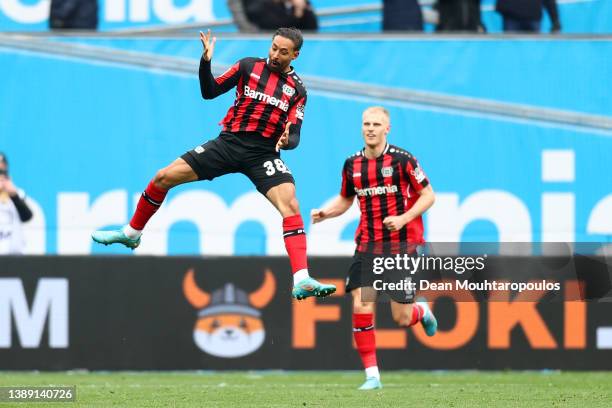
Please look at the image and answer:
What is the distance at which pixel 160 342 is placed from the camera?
12.3 meters

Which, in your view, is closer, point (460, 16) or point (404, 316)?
point (404, 316)

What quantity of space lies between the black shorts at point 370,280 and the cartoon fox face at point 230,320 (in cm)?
211

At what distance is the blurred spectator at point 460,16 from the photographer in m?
13.9

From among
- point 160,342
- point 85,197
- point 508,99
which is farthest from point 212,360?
point 508,99

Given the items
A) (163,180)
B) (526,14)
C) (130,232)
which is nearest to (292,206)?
(163,180)

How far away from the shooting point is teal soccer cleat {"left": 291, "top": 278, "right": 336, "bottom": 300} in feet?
28.6

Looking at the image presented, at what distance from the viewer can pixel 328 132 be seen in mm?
13633

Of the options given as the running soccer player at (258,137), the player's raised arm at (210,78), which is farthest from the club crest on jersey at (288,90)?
the player's raised arm at (210,78)

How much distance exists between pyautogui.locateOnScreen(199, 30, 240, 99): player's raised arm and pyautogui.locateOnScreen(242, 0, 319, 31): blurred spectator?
4642 millimetres

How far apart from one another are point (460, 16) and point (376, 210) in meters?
4.19

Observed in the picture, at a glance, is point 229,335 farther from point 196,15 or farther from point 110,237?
point 196,15

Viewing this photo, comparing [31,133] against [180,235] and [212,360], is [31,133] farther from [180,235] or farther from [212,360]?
[212,360]

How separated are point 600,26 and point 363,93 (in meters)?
2.54

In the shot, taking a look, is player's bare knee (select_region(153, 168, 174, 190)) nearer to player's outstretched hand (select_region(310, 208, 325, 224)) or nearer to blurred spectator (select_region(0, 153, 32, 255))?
player's outstretched hand (select_region(310, 208, 325, 224))
